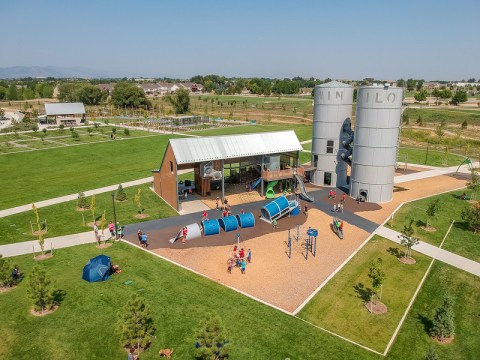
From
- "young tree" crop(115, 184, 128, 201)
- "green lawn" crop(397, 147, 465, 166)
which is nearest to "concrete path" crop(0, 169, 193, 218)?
"young tree" crop(115, 184, 128, 201)

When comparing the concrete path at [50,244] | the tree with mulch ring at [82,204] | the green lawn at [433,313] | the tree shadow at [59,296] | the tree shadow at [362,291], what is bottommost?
the green lawn at [433,313]

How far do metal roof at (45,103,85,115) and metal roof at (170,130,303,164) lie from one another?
68.4 m

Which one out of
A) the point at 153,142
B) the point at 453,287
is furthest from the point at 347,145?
the point at 153,142

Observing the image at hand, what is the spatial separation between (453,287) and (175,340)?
16.7 metres

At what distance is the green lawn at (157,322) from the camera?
1639 cm

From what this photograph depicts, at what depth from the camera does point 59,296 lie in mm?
20297

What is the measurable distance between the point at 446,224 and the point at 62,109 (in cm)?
8793

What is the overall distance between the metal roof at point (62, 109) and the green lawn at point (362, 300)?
8519cm

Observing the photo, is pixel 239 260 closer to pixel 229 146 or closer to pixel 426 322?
pixel 426 322

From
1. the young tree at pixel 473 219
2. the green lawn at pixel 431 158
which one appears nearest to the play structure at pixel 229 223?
the young tree at pixel 473 219

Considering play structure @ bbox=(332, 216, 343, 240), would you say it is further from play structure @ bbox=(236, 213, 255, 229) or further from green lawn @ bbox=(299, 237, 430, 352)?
play structure @ bbox=(236, 213, 255, 229)

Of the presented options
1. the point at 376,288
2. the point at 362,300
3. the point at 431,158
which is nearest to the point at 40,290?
the point at 362,300

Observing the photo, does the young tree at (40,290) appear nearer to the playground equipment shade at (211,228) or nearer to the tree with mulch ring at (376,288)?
the playground equipment shade at (211,228)

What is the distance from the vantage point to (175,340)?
17078 mm
